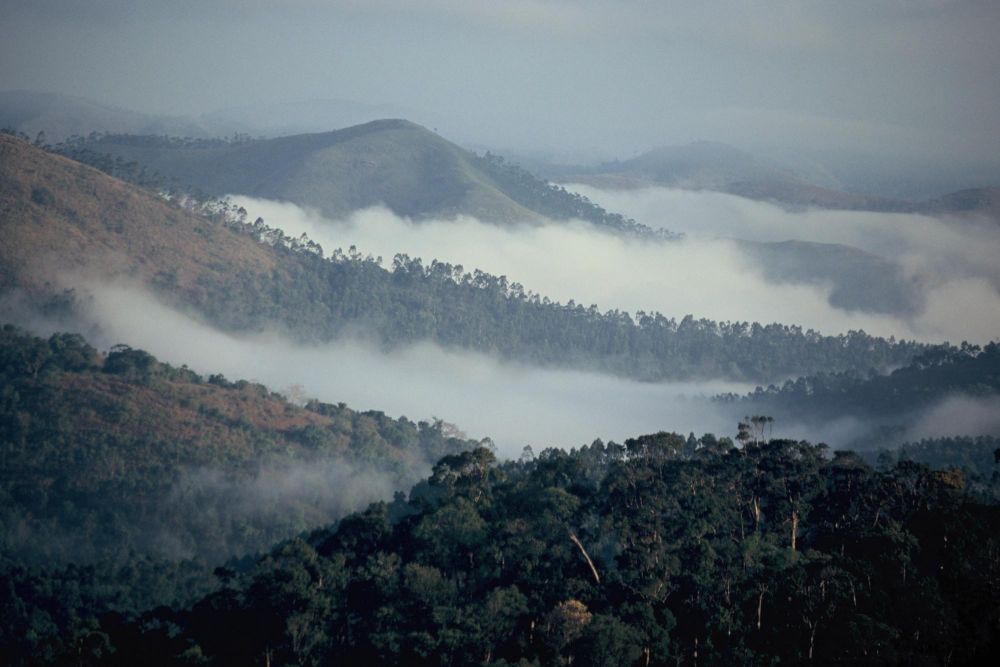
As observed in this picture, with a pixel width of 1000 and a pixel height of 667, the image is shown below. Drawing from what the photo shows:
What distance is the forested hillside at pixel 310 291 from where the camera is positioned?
129m

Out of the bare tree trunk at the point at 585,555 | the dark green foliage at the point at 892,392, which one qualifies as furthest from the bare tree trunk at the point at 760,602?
the dark green foliage at the point at 892,392

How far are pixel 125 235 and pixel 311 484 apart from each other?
61570 millimetres

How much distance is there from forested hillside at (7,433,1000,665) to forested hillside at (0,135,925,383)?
80.2 meters

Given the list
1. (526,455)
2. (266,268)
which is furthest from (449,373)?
(526,455)

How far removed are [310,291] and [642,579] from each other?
393ft

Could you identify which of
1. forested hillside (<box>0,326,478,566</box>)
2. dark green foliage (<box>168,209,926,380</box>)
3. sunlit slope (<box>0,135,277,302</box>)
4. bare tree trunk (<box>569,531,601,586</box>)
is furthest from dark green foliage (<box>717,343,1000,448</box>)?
sunlit slope (<box>0,135,277,302</box>)

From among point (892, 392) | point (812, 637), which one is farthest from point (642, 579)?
point (892, 392)

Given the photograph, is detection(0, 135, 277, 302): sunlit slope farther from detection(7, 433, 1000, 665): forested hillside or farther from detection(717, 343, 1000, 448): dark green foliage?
detection(7, 433, 1000, 665): forested hillside

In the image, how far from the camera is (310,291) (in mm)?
160125

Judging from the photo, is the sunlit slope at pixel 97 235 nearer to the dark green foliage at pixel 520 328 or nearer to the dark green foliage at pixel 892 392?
the dark green foliage at pixel 520 328

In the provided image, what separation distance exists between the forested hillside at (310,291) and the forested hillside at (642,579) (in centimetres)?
8023

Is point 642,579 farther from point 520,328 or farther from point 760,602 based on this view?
point 520,328

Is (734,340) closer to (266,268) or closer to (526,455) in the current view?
(266,268)

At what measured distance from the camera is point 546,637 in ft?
138
